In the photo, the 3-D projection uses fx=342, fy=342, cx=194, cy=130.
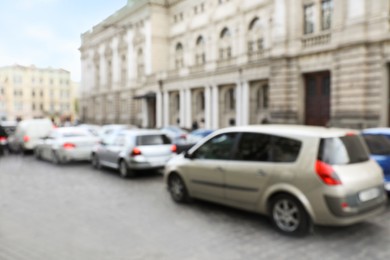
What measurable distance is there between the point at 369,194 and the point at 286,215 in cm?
126

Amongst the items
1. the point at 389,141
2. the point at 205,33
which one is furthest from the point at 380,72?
the point at 205,33

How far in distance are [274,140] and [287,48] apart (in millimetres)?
16951

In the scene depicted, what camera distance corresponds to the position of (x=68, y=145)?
13094mm

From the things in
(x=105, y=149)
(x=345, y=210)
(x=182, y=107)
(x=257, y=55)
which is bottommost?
(x=345, y=210)

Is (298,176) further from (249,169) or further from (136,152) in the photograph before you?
(136,152)

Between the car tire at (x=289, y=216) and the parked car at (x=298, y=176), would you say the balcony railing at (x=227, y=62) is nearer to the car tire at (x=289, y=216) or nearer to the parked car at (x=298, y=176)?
the parked car at (x=298, y=176)

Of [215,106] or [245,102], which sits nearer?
[245,102]

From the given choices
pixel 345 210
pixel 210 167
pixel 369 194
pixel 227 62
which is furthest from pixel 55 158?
pixel 227 62


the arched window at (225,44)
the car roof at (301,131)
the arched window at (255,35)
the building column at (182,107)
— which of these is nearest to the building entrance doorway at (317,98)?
the arched window at (255,35)

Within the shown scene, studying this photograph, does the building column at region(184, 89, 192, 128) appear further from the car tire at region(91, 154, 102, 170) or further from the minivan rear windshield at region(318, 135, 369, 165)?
the minivan rear windshield at region(318, 135, 369, 165)

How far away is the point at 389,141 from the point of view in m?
7.01

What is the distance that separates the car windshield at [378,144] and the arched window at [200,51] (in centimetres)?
2807

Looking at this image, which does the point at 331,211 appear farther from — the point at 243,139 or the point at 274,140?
the point at 243,139

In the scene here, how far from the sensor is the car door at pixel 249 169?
18.1ft
